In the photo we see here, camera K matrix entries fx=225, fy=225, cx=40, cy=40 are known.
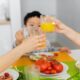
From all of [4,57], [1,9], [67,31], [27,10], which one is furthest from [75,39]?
[27,10]

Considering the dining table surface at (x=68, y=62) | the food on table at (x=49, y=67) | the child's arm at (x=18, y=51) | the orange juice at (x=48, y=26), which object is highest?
the orange juice at (x=48, y=26)

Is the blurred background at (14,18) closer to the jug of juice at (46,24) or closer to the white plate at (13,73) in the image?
the jug of juice at (46,24)

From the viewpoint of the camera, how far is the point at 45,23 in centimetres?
157

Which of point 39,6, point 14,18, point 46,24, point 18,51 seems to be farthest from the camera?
point 39,6

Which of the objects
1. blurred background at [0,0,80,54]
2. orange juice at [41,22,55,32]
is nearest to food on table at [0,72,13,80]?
orange juice at [41,22,55,32]

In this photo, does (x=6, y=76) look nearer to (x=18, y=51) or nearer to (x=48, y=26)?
(x=18, y=51)

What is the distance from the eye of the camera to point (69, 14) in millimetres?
3578

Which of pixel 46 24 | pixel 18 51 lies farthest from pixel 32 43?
pixel 46 24

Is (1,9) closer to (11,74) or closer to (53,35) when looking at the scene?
(53,35)

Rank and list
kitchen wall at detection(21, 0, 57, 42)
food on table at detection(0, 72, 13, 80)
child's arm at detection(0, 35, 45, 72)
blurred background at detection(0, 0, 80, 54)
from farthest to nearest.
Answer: kitchen wall at detection(21, 0, 57, 42), blurred background at detection(0, 0, 80, 54), food on table at detection(0, 72, 13, 80), child's arm at detection(0, 35, 45, 72)

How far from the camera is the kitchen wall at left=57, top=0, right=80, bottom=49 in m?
3.21

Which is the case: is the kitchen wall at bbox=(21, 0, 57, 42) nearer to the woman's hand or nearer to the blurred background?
the blurred background

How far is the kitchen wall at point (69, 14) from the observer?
3.21 m

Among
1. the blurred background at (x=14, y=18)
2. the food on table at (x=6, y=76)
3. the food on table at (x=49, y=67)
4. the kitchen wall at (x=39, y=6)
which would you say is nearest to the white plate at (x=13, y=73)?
the food on table at (x=6, y=76)
